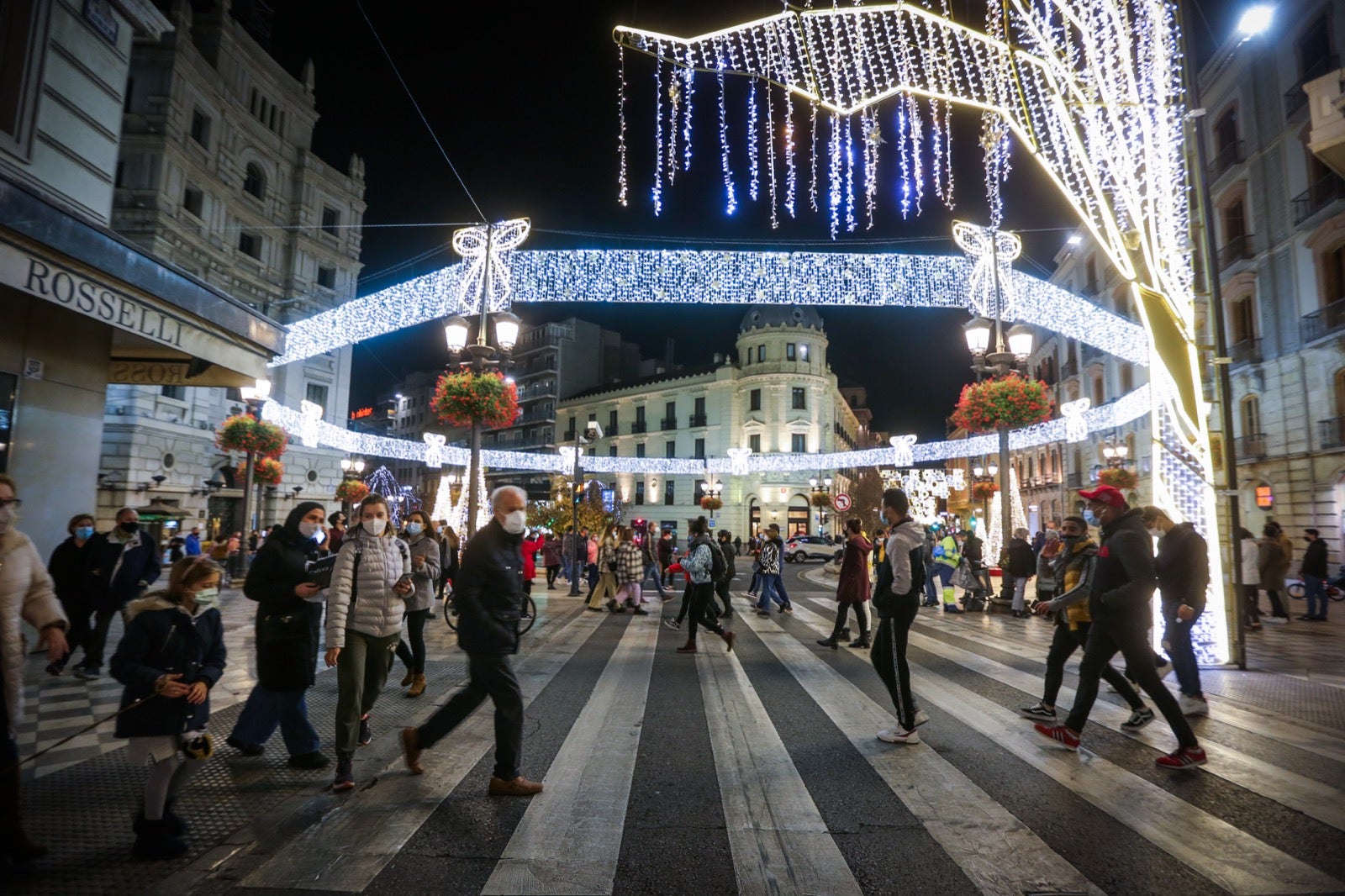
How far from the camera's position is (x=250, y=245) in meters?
30.3

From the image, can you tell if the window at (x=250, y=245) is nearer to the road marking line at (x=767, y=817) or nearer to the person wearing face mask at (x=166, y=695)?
the person wearing face mask at (x=166, y=695)

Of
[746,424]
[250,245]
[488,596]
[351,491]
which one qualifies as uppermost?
[250,245]

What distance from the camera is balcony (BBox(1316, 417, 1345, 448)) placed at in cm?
1939

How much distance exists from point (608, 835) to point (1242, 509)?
2765 cm

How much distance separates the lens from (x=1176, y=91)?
884 cm

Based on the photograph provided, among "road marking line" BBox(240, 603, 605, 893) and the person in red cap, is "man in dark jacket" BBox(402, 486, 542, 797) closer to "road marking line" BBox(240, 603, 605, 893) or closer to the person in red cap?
"road marking line" BBox(240, 603, 605, 893)

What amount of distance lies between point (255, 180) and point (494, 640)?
3405 cm

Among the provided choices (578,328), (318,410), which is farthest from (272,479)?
(578,328)

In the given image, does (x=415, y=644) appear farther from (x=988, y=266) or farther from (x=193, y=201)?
(x=193, y=201)

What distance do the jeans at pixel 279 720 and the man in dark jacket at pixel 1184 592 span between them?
6.57m

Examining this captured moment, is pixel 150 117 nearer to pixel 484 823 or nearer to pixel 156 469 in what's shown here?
pixel 156 469

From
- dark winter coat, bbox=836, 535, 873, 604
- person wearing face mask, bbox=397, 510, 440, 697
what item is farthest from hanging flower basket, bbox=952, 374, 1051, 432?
person wearing face mask, bbox=397, 510, 440, 697

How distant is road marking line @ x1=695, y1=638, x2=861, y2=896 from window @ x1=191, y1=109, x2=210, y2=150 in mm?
31502

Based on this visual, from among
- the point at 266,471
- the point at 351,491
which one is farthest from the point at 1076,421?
the point at 266,471
